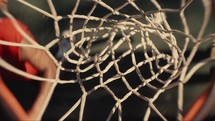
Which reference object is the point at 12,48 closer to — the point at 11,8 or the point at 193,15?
the point at 11,8

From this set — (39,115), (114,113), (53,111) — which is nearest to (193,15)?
(114,113)

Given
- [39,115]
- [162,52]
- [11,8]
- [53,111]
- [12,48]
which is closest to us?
[39,115]

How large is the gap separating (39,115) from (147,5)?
2.26 ft

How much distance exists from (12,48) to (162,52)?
49 centimetres

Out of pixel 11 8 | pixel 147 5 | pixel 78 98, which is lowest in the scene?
pixel 78 98

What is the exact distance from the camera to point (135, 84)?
1.25 meters

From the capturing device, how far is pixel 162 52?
1206 millimetres

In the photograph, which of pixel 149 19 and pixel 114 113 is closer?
pixel 149 19

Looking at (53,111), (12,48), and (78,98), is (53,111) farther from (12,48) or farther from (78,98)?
(12,48)

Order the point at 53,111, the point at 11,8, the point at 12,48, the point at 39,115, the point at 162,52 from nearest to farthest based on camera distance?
1. the point at 39,115
2. the point at 12,48
3. the point at 162,52
4. the point at 53,111
5. the point at 11,8

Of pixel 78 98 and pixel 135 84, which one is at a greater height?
pixel 78 98

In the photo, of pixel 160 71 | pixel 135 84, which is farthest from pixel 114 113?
pixel 160 71

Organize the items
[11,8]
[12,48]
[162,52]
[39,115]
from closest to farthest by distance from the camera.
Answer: [39,115], [12,48], [162,52], [11,8]

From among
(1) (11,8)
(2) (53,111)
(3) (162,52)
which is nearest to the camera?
(3) (162,52)
